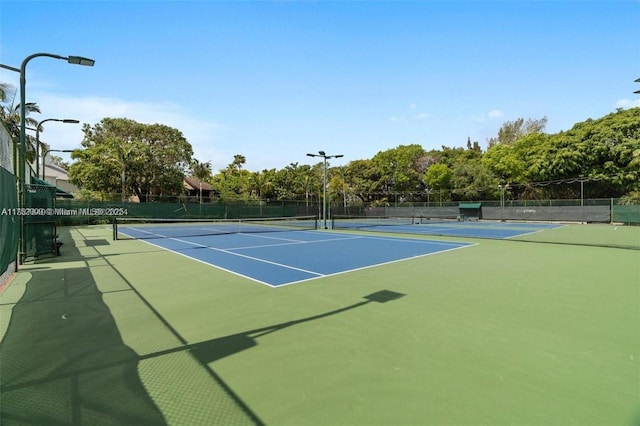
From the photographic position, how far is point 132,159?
37500 millimetres

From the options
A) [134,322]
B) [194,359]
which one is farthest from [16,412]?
[134,322]

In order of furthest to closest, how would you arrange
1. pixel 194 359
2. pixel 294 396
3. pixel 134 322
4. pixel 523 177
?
1. pixel 523 177
2. pixel 134 322
3. pixel 194 359
4. pixel 294 396

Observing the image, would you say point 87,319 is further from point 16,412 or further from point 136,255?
point 136,255

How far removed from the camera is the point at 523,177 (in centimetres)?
4716

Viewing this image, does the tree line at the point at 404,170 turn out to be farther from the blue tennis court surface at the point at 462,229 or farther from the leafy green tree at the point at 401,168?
the blue tennis court surface at the point at 462,229

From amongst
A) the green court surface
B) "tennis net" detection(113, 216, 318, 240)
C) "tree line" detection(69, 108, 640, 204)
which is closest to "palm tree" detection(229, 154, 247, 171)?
"tree line" detection(69, 108, 640, 204)

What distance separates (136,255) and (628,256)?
16.6 metres

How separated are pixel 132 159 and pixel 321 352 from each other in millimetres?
40467

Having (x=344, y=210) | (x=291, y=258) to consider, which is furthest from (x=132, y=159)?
(x=291, y=258)

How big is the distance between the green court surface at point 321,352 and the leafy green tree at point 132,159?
3043 cm

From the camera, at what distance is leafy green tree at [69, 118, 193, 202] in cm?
3656

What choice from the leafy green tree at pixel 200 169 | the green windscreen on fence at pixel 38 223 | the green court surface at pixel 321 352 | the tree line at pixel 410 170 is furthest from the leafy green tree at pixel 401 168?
the green court surface at pixel 321 352

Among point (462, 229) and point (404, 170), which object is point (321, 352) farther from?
point (404, 170)

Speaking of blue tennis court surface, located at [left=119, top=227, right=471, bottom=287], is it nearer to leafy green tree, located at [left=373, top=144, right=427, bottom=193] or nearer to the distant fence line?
the distant fence line
